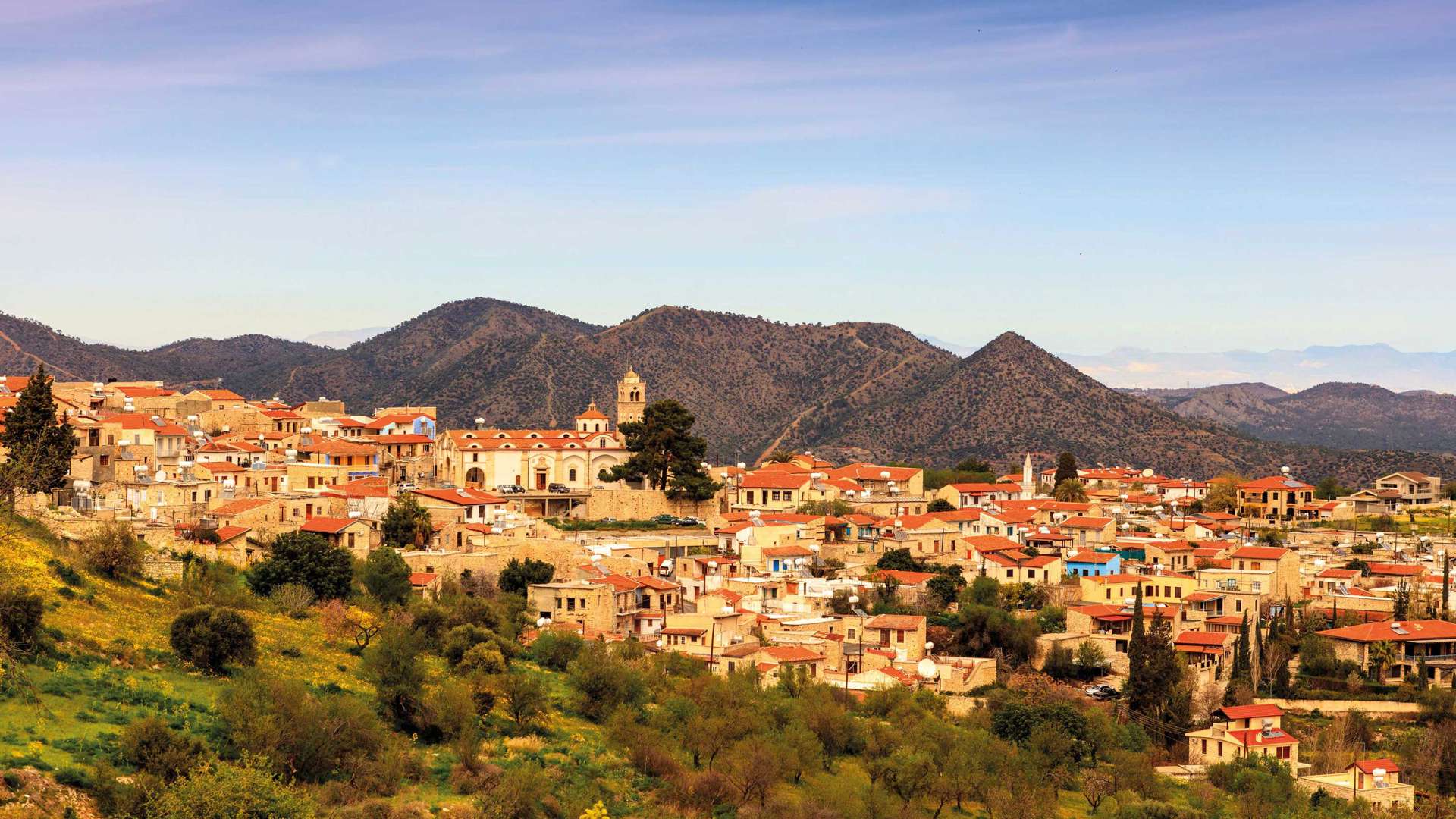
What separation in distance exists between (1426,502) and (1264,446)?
136 feet

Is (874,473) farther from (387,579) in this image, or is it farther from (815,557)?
(387,579)

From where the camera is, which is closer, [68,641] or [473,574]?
[68,641]

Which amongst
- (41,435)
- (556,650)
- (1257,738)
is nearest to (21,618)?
(556,650)

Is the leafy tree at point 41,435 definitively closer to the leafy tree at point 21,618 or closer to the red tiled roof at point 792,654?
the leafy tree at point 21,618

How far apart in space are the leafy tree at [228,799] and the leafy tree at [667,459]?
38097 millimetres

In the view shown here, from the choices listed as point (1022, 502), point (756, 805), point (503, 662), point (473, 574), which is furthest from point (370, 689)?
point (1022, 502)

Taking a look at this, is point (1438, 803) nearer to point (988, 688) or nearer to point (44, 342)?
point (988, 688)

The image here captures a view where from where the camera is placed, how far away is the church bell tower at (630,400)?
221ft

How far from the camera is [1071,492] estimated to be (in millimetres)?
70500

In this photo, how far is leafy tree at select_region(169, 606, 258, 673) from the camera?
27.2m

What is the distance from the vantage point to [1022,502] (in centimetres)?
6444

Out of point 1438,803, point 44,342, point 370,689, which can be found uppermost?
point 44,342

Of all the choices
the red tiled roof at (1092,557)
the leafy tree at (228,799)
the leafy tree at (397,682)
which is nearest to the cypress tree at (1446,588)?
the red tiled roof at (1092,557)

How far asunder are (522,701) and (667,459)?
2948 cm
